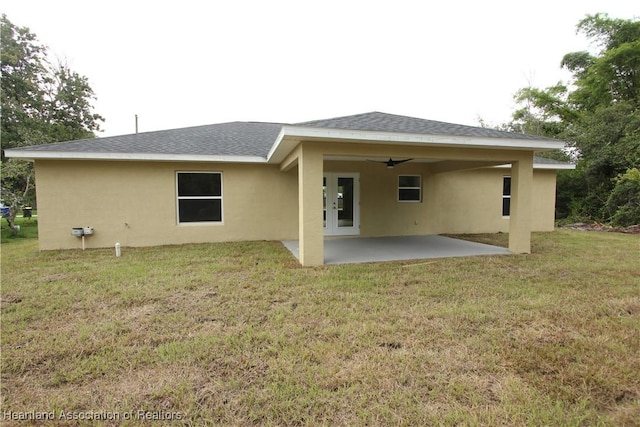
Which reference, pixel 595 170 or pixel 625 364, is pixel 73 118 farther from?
pixel 595 170

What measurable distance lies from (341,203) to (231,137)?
180 inches

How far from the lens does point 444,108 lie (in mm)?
29859

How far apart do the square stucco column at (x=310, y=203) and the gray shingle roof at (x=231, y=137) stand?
2.16ft

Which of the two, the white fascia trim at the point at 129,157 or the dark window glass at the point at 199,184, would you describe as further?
the dark window glass at the point at 199,184

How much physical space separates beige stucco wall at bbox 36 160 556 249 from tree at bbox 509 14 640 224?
16.7ft

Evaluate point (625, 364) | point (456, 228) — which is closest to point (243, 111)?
point (456, 228)

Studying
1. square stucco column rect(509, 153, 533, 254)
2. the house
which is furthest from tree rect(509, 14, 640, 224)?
square stucco column rect(509, 153, 533, 254)

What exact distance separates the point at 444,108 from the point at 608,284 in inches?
1127

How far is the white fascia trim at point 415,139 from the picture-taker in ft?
18.1

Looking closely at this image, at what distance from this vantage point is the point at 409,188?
35.6 feet

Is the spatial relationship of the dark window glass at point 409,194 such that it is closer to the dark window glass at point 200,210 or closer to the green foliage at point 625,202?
the dark window glass at point 200,210

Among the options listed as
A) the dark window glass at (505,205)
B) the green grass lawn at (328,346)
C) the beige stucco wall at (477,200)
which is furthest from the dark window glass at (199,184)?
the dark window glass at (505,205)

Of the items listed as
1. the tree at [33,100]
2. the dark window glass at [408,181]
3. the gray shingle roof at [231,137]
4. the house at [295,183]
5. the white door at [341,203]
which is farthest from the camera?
the tree at [33,100]

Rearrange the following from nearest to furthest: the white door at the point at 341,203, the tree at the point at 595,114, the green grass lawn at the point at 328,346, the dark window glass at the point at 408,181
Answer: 1. the green grass lawn at the point at 328,346
2. the white door at the point at 341,203
3. the dark window glass at the point at 408,181
4. the tree at the point at 595,114
